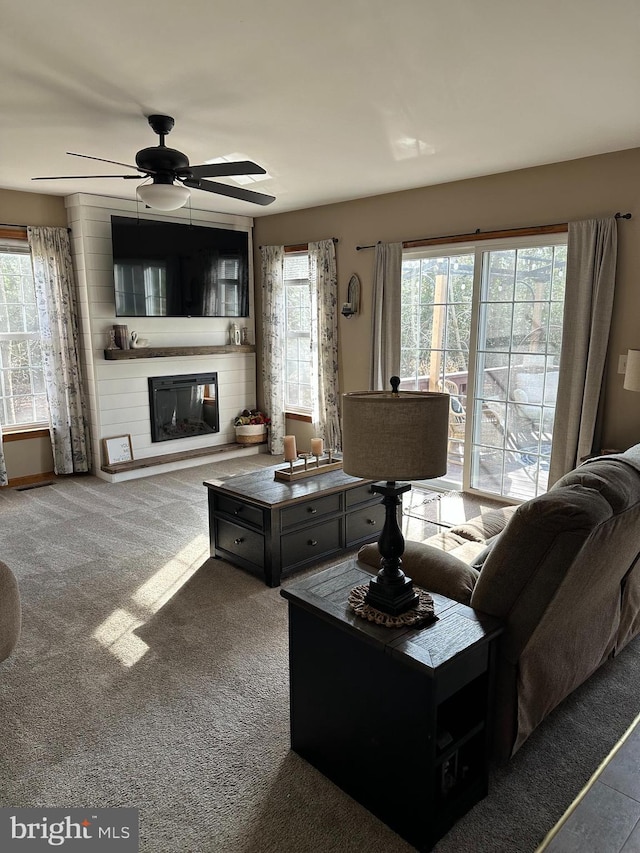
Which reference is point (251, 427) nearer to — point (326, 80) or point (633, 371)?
point (633, 371)

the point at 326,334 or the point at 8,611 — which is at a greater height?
the point at 326,334

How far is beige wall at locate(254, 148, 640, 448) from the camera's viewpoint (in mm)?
4230

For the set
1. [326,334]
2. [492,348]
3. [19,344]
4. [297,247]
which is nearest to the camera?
[492,348]

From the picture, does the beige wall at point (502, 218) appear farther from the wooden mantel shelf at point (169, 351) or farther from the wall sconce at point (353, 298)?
the wooden mantel shelf at point (169, 351)

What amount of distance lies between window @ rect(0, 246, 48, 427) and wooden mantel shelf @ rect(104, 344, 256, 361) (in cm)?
76

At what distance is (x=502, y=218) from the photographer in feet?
16.0

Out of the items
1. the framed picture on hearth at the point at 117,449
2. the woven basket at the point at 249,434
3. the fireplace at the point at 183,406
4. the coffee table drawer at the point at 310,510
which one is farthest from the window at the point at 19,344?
the coffee table drawer at the point at 310,510

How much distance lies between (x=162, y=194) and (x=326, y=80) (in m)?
1.13

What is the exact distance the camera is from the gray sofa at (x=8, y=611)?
2529mm

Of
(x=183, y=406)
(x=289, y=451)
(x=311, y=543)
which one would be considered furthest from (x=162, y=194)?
(x=183, y=406)

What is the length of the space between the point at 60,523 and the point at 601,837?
419cm

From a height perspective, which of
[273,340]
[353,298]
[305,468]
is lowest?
[305,468]

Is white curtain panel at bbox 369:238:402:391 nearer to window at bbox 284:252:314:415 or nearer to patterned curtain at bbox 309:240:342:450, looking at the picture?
patterned curtain at bbox 309:240:342:450

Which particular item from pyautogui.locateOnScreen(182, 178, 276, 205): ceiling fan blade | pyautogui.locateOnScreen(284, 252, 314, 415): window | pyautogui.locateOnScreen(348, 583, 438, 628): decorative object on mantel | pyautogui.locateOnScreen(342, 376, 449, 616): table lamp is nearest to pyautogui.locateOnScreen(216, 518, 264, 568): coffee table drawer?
pyautogui.locateOnScreen(348, 583, 438, 628): decorative object on mantel
